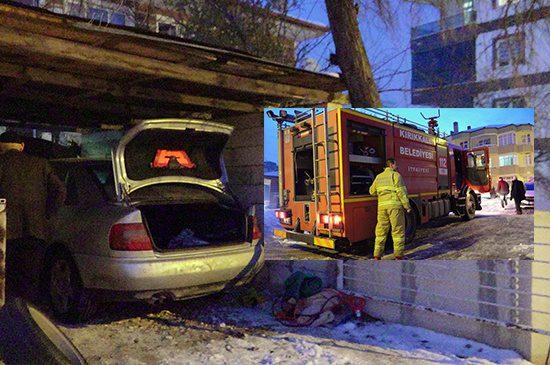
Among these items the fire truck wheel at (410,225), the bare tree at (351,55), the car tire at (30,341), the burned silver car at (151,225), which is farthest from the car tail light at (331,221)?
the bare tree at (351,55)

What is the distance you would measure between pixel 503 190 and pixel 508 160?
340mm

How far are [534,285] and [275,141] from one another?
3093 millimetres

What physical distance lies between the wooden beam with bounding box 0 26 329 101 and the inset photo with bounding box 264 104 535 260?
0.78m

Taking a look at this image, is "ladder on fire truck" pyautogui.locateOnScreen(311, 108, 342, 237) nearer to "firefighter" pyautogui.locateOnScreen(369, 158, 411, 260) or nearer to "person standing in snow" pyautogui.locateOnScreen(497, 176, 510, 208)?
"firefighter" pyautogui.locateOnScreen(369, 158, 411, 260)

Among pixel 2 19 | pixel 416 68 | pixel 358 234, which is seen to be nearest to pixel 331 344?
pixel 358 234

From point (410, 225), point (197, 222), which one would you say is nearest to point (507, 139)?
point (410, 225)

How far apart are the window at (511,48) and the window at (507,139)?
341 cm

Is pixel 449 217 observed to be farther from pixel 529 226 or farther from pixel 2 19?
pixel 2 19

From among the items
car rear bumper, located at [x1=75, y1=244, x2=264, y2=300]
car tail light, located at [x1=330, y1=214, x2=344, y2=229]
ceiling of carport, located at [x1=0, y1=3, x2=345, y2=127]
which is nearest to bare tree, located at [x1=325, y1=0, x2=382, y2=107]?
ceiling of carport, located at [x1=0, y1=3, x2=345, y2=127]

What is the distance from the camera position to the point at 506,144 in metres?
5.52

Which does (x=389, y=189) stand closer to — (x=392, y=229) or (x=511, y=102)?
(x=392, y=229)

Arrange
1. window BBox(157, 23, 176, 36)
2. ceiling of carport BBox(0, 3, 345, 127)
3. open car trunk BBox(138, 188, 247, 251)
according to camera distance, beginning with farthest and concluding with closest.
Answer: window BBox(157, 23, 176, 36)
open car trunk BBox(138, 188, 247, 251)
ceiling of carport BBox(0, 3, 345, 127)

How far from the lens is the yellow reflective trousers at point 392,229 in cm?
532

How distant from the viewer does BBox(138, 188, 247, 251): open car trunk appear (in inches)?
224
